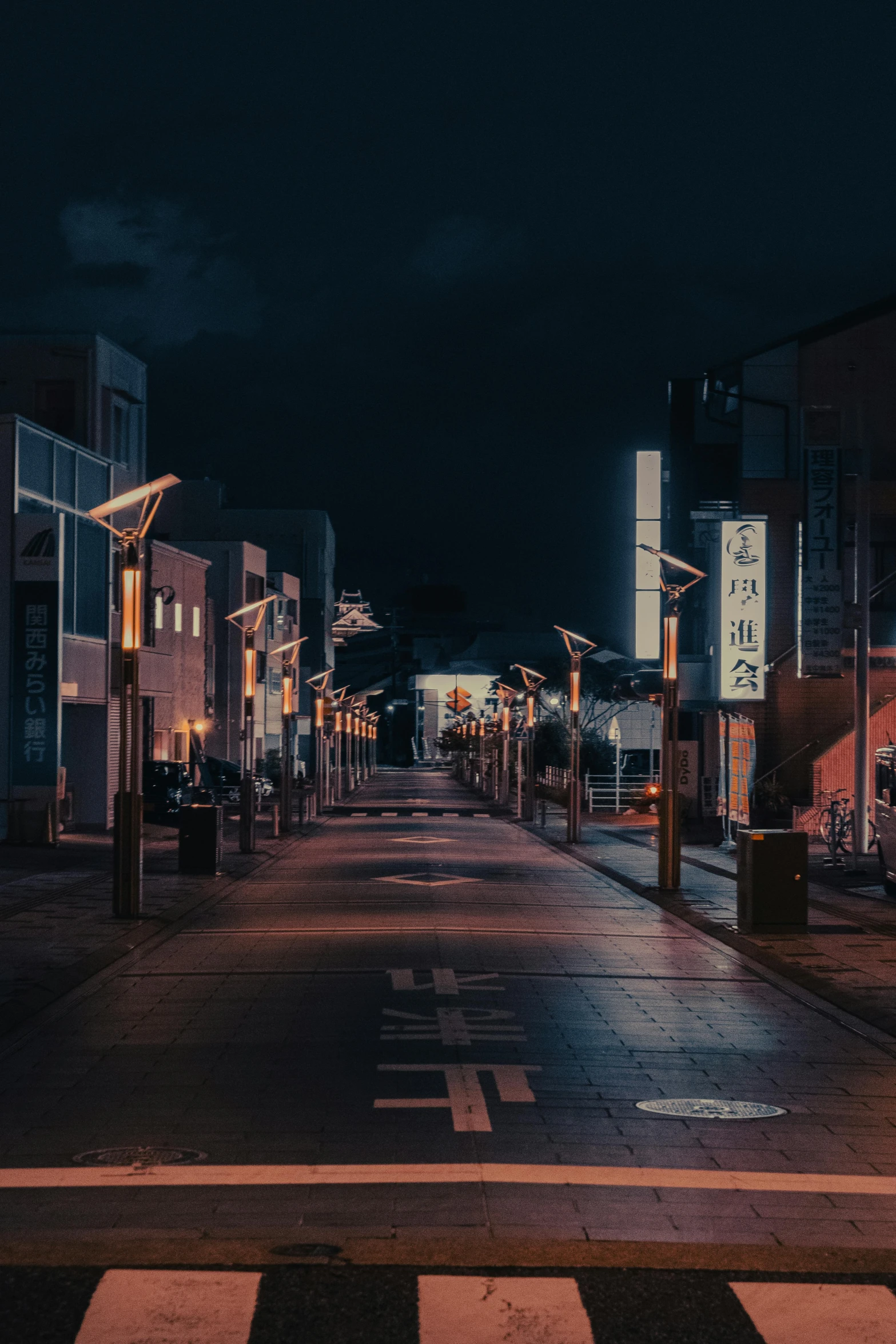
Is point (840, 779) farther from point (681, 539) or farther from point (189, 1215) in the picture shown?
point (189, 1215)

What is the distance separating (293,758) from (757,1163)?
89.2 m

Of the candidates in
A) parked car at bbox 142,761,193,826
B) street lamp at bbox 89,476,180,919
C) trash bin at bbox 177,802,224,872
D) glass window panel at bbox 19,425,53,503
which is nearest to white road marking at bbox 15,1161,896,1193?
street lamp at bbox 89,476,180,919

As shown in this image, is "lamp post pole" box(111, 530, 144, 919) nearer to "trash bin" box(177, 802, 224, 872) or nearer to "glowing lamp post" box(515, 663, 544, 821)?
"trash bin" box(177, 802, 224, 872)

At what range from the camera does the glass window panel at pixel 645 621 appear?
2084 inches

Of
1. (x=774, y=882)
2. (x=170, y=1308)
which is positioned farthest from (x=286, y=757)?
(x=170, y=1308)

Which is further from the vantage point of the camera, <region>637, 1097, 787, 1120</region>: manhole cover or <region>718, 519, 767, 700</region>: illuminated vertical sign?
<region>718, 519, 767, 700</region>: illuminated vertical sign

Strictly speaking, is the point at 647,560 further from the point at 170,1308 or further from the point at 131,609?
the point at 170,1308

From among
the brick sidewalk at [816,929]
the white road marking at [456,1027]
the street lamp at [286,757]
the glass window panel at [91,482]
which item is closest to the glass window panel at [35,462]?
the glass window panel at [91,482]

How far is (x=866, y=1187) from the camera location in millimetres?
7910

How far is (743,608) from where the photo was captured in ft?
130

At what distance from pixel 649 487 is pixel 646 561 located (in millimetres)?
2565

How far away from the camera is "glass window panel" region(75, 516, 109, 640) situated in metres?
39.8

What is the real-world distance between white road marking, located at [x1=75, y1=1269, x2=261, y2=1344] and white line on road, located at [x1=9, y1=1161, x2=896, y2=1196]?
5.01 feet

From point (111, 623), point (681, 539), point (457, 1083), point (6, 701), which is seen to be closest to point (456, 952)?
point (457, 1083)
